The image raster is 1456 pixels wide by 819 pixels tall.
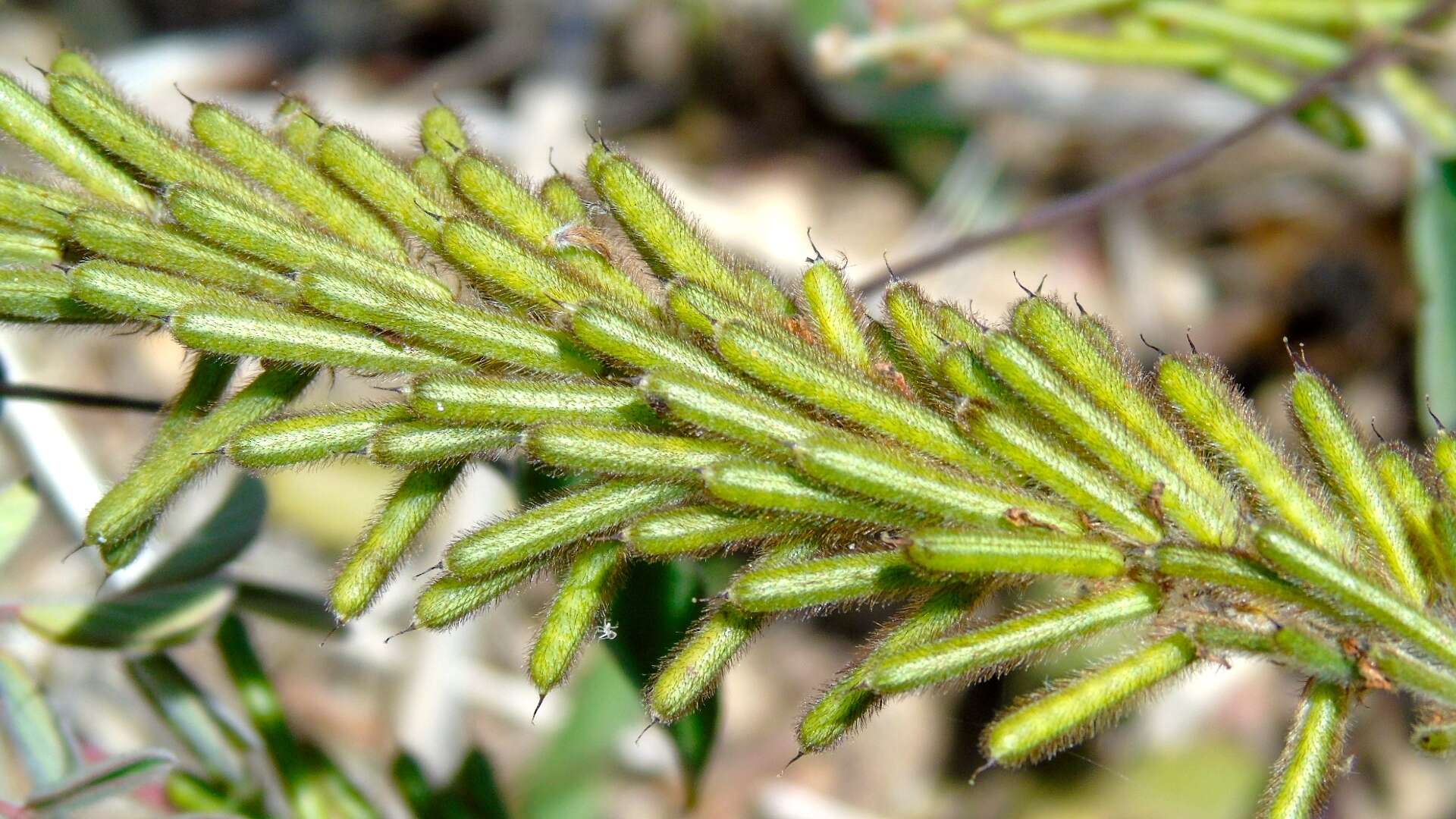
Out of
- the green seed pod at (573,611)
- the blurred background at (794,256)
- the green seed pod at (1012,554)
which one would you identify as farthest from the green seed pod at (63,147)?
the blurred background at (794,256)

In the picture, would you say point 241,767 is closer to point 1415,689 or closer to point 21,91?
point 21,91

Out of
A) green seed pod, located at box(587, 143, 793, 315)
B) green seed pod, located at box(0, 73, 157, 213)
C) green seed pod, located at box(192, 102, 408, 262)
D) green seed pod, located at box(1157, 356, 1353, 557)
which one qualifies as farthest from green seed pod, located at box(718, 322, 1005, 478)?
green seed pod, located at box(0, 73, 157, 213)

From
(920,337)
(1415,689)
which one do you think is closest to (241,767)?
(920,337)

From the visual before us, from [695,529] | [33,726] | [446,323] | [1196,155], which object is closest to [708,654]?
[695,529]

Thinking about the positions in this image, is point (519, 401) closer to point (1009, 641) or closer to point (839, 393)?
point (839, 393)

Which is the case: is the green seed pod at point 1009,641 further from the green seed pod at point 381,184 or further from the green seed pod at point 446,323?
the green seed pod at point 381,184

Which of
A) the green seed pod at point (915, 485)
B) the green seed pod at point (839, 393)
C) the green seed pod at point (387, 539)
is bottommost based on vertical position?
the green seed pod at point (387, 539)

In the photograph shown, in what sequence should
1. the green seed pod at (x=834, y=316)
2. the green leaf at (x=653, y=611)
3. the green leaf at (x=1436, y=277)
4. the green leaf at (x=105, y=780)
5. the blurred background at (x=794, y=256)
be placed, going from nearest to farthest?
the green seed pod at (x=834, y=316), the green leaf at (x=105, y=780), the green leaf at (x=653, y=611), the green leaf at (x=1436, y=277), the blurred background at (x=794, y=256)
